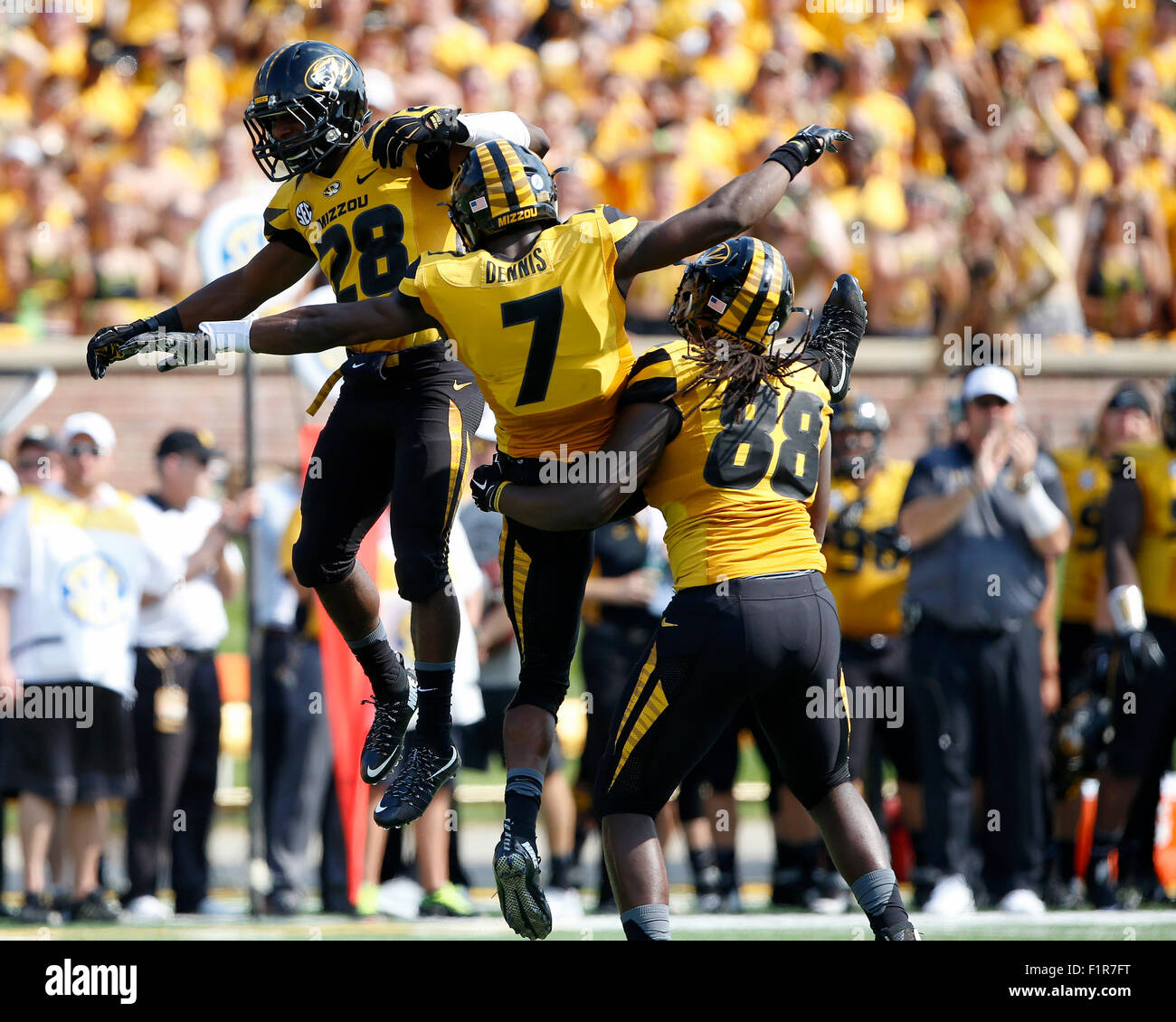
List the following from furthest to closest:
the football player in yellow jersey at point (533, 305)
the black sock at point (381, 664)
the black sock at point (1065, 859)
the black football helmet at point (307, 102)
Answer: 1. the black sock at point (1065, 859)
2. the black sock at point (381, 664)
3. the black football helmet at point (307, 102)
4. the football player in yellow jersey at point (533, 305)

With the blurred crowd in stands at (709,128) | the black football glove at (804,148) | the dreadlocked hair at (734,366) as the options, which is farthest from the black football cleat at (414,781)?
the blurred crowd in stands at (709,128)

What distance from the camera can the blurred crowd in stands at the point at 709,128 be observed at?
11352mm

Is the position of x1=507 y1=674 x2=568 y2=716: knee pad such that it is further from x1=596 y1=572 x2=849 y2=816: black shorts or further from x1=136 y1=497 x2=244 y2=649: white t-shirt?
x1=136 y1=497 x2=244 y2=649: white t-shirt

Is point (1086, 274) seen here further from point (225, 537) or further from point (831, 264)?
point (225, 537)

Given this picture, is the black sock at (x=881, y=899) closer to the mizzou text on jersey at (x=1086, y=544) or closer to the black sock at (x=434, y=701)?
the black sock at (x=434, y=701)

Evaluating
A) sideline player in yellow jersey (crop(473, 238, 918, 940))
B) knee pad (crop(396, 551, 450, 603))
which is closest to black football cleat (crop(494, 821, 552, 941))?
sideline player in yellow jersey (crop(473, 238, 918, 940))

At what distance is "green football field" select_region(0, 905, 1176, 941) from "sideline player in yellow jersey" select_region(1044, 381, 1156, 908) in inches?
22.3

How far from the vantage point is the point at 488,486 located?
5.32 meters

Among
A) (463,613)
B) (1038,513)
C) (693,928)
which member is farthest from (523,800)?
(1038,513)

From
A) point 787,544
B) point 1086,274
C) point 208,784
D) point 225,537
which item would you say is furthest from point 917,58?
point 787,544

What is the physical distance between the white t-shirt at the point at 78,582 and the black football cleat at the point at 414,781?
316 cm

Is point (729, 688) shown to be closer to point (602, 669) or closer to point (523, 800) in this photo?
point (523, 800)

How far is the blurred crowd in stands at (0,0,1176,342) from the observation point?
37.2ft

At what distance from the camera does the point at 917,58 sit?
13.0m
